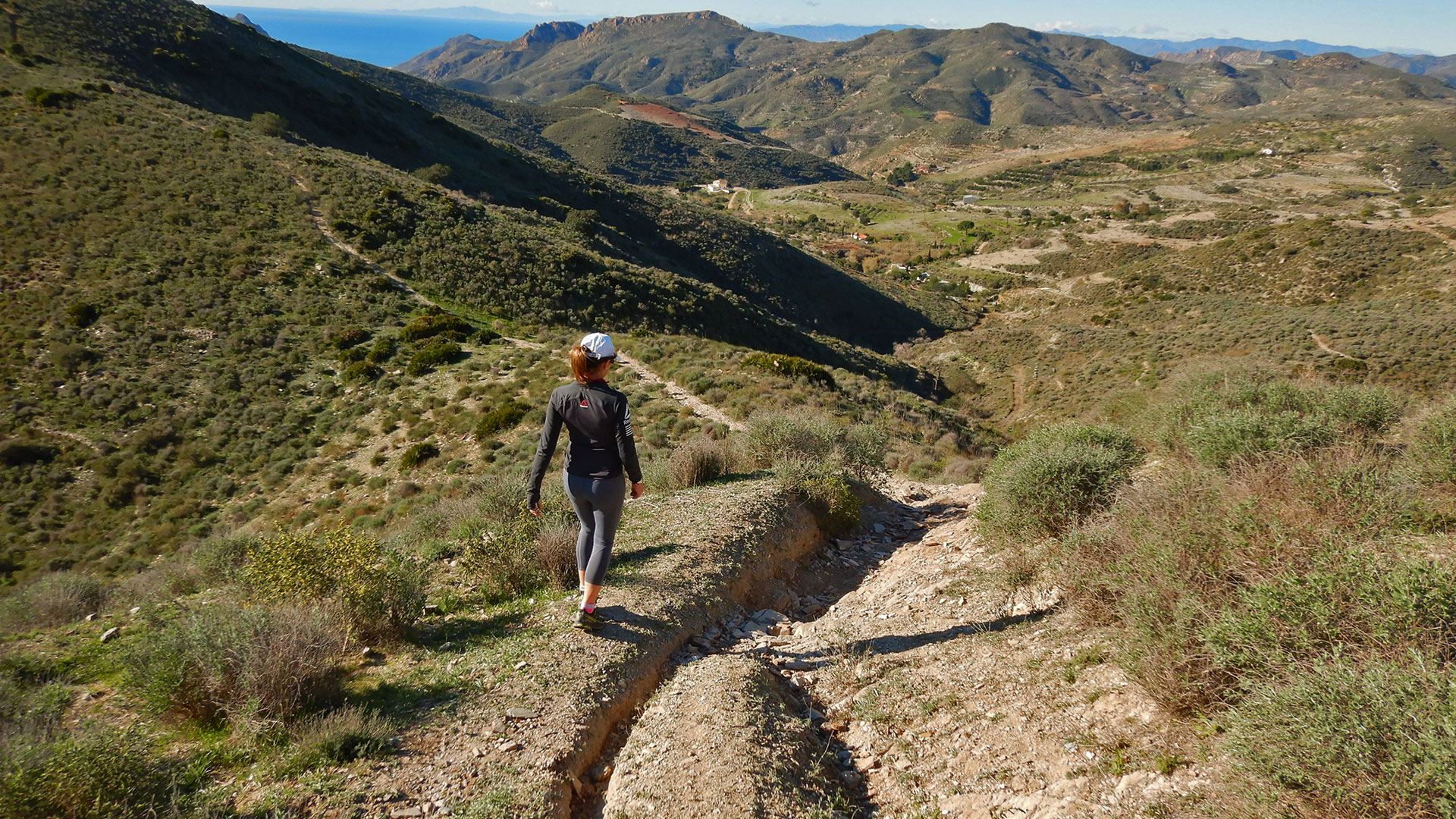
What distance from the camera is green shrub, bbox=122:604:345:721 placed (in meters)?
3.99

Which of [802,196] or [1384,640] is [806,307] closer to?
[1384,640]

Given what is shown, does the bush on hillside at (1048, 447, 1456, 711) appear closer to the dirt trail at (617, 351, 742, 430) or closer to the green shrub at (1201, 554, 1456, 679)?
the green shrub at (1201, 554, 1456, 679)

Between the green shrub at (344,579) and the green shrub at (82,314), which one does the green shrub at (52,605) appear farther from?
the green shrub at (82,314)

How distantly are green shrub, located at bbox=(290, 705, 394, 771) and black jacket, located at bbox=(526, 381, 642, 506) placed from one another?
207cm

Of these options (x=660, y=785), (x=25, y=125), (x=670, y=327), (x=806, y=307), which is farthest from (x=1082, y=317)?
(x=25, y=125)

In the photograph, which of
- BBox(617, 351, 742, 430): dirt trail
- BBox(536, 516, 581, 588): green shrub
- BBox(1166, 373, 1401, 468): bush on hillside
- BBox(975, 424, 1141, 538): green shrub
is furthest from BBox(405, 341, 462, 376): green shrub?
BBox(1166, 373, 1401, 468): bush on hillside

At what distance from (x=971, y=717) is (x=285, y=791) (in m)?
4.34

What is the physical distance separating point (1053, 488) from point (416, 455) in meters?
14.5

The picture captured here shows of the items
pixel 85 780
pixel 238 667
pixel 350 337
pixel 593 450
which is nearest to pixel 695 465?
pixel 593 450

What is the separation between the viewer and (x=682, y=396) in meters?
18.2

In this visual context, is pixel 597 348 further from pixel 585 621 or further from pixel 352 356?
pixel 352 356

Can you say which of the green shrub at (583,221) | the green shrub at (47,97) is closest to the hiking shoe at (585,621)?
the green shrub at (583,221)

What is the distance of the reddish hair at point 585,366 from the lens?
4.83 m

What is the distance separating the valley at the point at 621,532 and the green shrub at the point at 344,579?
0.13 feet
